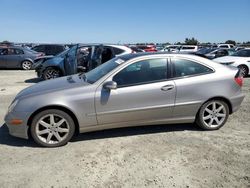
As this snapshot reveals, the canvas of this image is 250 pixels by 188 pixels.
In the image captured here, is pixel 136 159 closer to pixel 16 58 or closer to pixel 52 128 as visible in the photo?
pixel 52 128

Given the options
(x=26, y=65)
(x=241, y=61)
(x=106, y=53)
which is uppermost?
(x=106, y=53)

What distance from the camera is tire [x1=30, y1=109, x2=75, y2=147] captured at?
171 inches

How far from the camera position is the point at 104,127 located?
465 centimetres

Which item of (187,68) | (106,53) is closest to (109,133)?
(187,68)

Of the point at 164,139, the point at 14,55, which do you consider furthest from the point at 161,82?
the point at 14,55

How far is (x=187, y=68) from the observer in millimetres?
4941

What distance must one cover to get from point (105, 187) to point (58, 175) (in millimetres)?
693

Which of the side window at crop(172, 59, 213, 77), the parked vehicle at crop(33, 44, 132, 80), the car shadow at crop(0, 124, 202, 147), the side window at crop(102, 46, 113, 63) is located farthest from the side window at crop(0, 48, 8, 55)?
the side window at crop(172, 59, 213, 77)

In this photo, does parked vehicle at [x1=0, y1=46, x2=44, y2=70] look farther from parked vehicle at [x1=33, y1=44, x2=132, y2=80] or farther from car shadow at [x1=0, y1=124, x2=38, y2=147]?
car shadow at [x1=0, y1=124, x2=38, y2=147]

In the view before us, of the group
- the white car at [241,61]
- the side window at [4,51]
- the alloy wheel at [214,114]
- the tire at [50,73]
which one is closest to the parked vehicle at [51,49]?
the side window at [4,51]

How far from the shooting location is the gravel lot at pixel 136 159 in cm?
345

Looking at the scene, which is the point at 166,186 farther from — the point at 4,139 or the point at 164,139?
the point at 4,139

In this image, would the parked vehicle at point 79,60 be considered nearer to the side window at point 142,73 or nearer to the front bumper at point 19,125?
the side window at point 142,73

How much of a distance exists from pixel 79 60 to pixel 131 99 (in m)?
5.76
